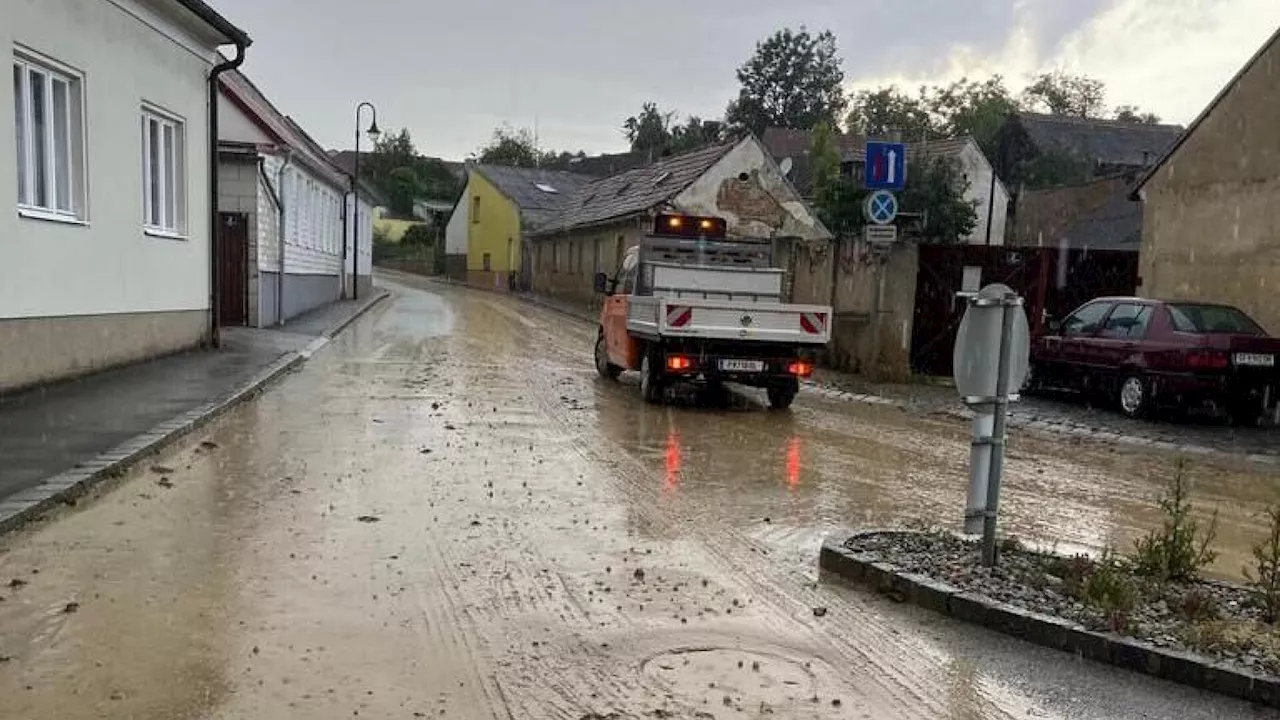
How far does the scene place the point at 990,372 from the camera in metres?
6.04

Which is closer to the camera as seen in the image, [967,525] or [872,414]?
[967,525]

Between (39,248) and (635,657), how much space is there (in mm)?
9479

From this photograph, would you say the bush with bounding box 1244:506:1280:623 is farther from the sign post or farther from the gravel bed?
the sign post

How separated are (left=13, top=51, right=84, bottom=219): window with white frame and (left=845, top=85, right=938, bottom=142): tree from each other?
6523 centimetres

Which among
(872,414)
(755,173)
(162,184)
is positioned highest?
(755,173)

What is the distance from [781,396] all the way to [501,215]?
149 feet

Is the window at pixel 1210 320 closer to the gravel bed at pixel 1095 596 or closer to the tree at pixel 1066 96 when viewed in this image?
the gravel bed at pixel 1095 596

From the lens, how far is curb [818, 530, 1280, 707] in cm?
435

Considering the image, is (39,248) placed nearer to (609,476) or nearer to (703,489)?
(609,476)

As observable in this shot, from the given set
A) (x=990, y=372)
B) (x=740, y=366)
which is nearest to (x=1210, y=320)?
(x=740, y=366)

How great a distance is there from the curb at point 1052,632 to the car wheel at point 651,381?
710cm

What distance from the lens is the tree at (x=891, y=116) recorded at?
7481 centimetres

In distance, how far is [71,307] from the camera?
11711 millimetres

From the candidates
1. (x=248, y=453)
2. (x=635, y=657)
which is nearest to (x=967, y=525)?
(x=635, y=657)
